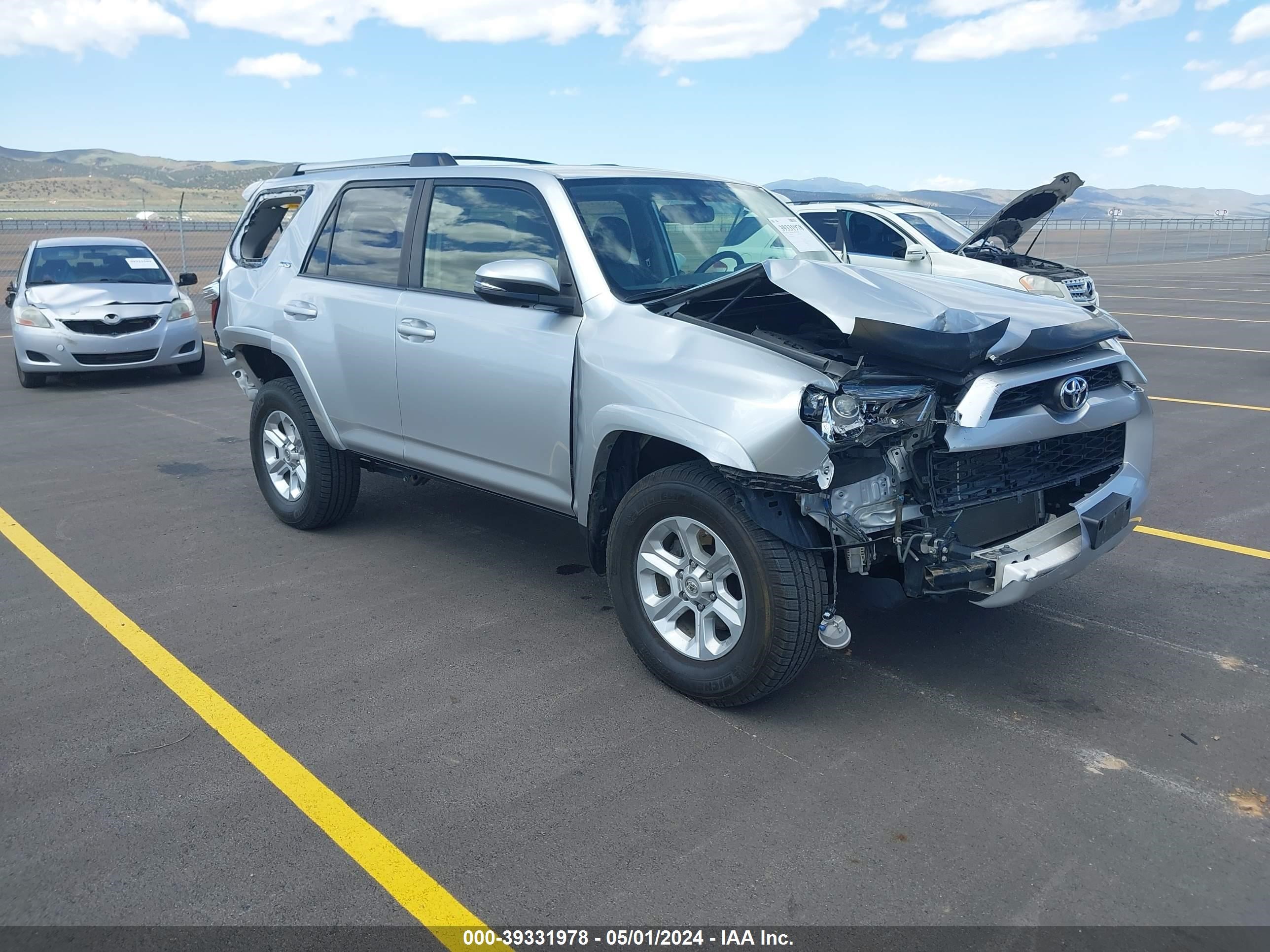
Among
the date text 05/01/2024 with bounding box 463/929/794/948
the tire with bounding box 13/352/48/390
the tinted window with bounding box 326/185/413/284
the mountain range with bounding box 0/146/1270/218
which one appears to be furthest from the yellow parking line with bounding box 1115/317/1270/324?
the date text 05/01/2024 with bounding box 463/929/794/948

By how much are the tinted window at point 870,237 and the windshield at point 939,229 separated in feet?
0.98

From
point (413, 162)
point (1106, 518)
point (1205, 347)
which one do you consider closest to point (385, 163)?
point (413, 162)

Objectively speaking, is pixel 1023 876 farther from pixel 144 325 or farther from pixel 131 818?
pixel 144 325

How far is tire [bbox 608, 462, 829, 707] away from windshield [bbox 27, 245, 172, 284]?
10.1 metres

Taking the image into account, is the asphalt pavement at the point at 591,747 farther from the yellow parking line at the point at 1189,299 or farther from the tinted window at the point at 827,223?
the yellow parking line at the point at 1189,299

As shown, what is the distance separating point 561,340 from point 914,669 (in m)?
1.95

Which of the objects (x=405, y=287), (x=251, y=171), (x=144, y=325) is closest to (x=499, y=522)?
(x=405, y=287)

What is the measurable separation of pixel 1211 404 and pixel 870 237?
4.77 metres

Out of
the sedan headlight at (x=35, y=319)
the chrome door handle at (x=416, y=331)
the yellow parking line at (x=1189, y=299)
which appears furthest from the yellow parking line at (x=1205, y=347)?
the sedan headlight at (x=35, y=319)

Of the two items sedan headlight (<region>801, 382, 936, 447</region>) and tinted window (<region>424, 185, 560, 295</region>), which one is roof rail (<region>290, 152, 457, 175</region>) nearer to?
tinted window (<region>424, 185, 560, 295</region>)

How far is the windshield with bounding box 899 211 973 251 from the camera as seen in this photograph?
12.8m

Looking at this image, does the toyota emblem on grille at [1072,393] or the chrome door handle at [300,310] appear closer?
the toyota emblem on grille at [1072,393]

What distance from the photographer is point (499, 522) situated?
6.16m

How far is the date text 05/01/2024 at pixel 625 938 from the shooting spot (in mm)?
2625
